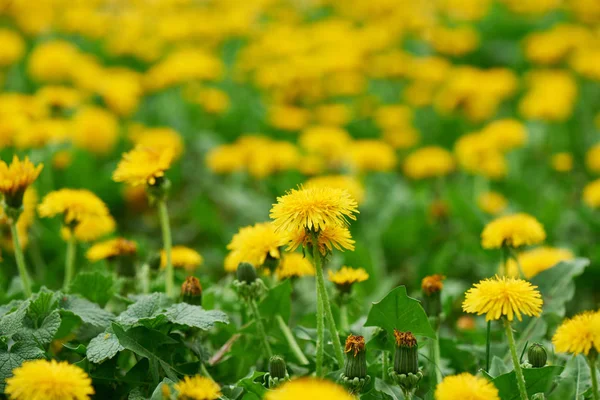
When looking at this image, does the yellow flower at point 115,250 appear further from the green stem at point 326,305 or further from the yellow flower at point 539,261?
the yellow flower at point 539,261

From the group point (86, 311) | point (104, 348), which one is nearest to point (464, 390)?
point (104, 348)

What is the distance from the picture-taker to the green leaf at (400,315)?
1702 millimetres

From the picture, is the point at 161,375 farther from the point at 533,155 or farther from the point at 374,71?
the point at 374,71

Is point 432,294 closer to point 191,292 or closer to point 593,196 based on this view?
point 191,292

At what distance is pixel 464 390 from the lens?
4.52 feet

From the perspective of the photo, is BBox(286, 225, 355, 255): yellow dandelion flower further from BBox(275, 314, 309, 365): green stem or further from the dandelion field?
BBox(275, 314, 309, 365): green stem

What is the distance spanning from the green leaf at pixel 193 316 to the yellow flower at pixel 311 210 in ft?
0.82

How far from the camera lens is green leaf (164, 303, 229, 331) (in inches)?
63.4

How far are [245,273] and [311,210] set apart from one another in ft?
1.10

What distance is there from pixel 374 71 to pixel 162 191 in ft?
10.7

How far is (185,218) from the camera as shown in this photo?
3658 millimetres

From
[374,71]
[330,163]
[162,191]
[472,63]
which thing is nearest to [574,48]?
[472,63]

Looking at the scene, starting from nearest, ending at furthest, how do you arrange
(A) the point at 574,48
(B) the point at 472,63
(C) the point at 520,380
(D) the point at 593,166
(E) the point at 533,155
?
(C) the point at 520,380, (D) the point at 593,166, (E) the point at 533,155, (A) the point at 574,48, (B) the point at 472,63

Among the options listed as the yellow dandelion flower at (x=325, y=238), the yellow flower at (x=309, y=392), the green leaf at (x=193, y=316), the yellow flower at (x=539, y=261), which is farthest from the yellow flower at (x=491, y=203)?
the yellow flower at (x=309, y=392)
